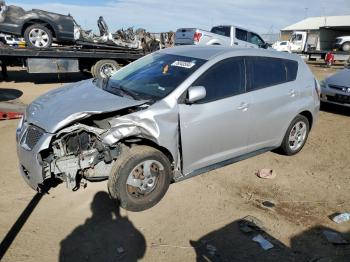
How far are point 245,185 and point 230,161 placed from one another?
16.1 inches

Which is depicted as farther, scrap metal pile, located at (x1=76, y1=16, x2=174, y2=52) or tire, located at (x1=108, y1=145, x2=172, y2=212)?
Answer: scrap metal pile, located at (x1=76, y1=16, x2=174, y2=52)

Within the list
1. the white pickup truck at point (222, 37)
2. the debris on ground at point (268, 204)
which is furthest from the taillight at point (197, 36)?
the debris on ground at point (268, 204)

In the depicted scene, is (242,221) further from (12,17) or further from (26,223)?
(12,17)

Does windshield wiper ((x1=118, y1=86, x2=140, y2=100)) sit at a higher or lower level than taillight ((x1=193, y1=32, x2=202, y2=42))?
lower

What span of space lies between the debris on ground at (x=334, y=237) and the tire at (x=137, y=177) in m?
1.83

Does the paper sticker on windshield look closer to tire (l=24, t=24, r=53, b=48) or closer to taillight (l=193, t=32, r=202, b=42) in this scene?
tire (l=24, t=24, r=53, b=48)

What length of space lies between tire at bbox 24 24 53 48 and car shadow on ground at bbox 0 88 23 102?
61.6 inches

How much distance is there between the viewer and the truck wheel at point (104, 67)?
1301 centimetres

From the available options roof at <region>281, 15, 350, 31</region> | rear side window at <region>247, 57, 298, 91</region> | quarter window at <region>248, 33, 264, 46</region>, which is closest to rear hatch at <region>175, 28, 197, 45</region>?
quarter window at <region>248, 33, 264, 46</region>

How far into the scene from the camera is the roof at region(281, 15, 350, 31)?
166ft

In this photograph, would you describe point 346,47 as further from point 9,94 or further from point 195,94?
point 195,94

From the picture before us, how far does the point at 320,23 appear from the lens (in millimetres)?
55062

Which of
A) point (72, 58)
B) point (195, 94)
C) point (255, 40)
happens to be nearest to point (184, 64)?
point (195, 94)

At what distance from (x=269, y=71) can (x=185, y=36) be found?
14538mm
